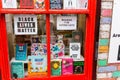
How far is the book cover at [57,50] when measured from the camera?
215 centimetres

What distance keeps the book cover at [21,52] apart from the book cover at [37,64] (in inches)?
2.6

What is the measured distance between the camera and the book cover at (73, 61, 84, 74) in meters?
2.19

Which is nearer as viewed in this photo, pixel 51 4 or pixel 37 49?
pixel 51 4

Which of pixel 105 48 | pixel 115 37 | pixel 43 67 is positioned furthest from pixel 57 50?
pixel 115 37

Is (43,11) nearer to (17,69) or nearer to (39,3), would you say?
(39,3)

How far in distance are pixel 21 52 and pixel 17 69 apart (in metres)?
0.17

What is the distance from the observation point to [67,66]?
2184mm

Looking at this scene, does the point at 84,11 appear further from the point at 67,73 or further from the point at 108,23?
the point at 67,73

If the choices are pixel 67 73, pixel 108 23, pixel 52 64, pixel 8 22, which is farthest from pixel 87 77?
pixel 8 22

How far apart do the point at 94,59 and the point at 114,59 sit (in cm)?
21

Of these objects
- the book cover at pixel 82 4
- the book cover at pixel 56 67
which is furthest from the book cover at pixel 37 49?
the book cover at pixel 82 4

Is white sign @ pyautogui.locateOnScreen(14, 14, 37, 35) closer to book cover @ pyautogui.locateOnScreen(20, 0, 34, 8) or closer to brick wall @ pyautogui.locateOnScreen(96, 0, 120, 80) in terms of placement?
book cover @ pyautogui.locateOnScreen(20, 0, 34, 8)

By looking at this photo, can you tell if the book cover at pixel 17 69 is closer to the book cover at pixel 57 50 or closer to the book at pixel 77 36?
the book cover at pixel 57 50

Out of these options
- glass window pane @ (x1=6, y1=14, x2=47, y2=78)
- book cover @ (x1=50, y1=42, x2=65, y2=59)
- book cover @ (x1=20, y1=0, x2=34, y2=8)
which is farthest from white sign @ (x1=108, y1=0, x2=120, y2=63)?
book cover @ (x1=20, y1=0, x2=34, y2=8)
